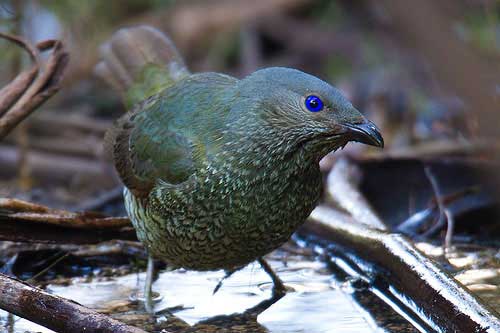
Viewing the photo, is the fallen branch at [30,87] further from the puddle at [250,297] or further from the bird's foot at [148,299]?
the bird's foot at [148,299]

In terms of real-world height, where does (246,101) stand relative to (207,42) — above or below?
below

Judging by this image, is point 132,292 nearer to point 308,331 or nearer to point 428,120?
point 308,331

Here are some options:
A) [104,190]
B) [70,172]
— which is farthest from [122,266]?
[70,172]

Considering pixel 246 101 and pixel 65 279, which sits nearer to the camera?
pixel 246 101

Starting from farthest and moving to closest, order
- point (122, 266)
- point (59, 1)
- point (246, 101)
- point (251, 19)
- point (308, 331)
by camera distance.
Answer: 1. point (251, 19)
2. point (59, 1)
3. point (122, 266)
4. point (246, 101)
5. point (308, 331)

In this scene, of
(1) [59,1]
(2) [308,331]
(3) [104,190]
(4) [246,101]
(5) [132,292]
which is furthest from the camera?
(1) [59,1]

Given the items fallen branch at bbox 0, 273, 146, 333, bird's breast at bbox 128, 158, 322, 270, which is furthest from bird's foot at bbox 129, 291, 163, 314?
fallen branch at bbox 0, 273, 146, 333

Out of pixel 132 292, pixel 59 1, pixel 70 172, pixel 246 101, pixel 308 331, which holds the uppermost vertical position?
pixel 59 1

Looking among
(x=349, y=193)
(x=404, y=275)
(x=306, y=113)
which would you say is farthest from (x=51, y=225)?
(x=349, y=193)
